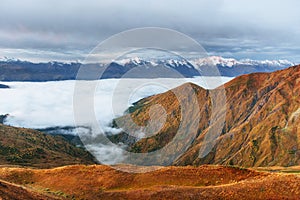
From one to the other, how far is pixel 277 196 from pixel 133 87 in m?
28.5

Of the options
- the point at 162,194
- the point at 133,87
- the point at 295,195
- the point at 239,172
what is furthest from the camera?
the point at 239,172

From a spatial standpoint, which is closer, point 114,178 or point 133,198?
point 133,198

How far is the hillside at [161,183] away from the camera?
52.2m

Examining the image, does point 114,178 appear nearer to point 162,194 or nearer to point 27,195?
point 162,194

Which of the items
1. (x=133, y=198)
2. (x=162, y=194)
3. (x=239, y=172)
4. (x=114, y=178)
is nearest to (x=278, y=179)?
(x=239, y=172)

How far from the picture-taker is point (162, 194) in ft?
176

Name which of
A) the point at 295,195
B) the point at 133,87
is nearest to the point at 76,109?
the point at 133,87

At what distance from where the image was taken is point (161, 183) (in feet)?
201

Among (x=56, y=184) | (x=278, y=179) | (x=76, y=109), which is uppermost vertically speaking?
(x=76, y=109)

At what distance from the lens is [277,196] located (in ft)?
163

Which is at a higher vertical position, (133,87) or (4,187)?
(133,87)

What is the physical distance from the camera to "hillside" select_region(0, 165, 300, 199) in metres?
52.2

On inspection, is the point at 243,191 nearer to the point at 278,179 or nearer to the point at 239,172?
the point at 278,179

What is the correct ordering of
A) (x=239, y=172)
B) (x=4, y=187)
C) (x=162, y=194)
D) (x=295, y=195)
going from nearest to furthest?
(x=4, y=187)
(x=295, y=195)
(x=162, y=194)
(x=239, y=172)
